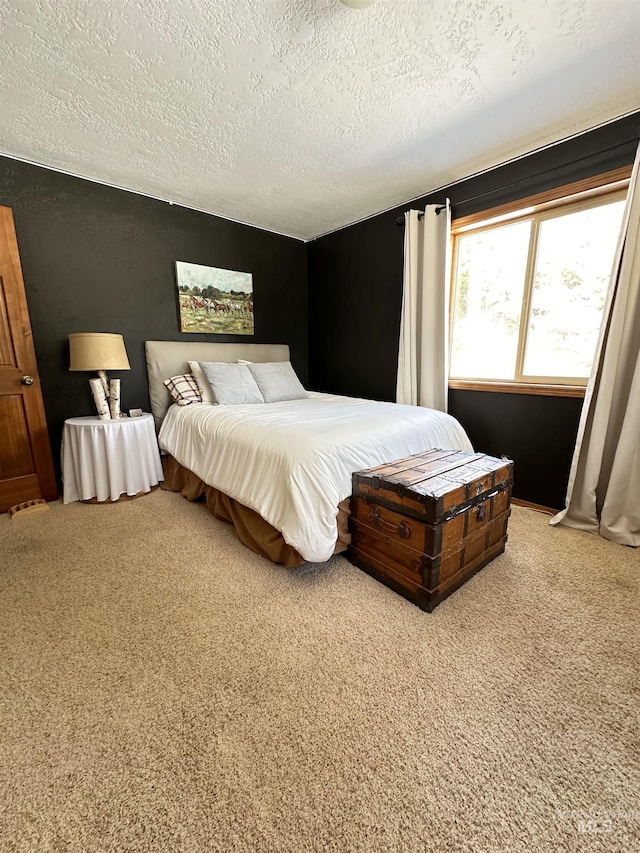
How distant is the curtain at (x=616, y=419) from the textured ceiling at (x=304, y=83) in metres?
0.77

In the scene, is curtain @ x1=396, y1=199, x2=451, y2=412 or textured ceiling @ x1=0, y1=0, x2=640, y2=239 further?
curtain @ x1=396, y1=199, x2=451, y2=412

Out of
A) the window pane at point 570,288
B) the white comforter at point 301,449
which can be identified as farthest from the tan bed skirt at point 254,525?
the window pane at point 570,288

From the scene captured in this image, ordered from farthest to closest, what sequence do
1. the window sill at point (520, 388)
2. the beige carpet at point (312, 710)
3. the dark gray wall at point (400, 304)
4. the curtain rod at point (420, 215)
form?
the curtain rod at point (420, 215)
the window sill at point (520, 388)
the dark gray wall at point (400, 304)
the beige carpet at point (312, 710)

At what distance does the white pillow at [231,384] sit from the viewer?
283 cm

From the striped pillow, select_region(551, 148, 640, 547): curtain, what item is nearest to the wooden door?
the striped pillow

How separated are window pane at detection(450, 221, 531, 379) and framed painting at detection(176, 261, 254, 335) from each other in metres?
2.15

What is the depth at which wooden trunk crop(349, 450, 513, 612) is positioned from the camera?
150 centimetres

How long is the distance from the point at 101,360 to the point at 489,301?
3.07m

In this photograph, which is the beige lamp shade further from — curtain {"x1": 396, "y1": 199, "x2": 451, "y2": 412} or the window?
the window

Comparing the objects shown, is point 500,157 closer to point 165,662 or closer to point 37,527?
point 165,662

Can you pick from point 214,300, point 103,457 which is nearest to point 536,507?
point 103,457

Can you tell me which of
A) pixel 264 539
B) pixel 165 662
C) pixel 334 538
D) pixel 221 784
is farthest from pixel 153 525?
pixel 221 784

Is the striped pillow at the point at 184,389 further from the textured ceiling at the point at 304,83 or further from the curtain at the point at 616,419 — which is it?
the curtain at the point at 616,419

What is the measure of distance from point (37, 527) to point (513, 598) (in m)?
2.88
